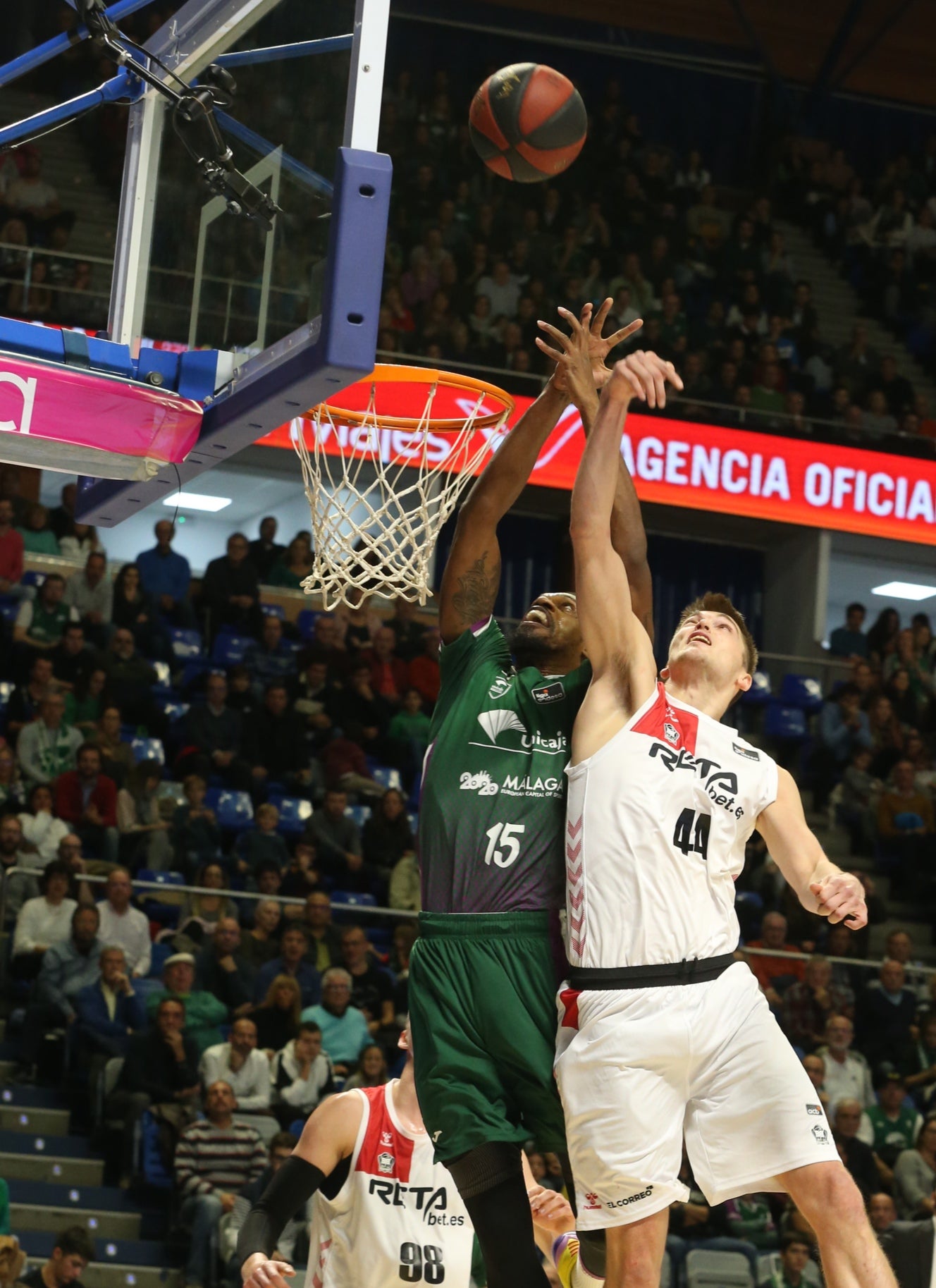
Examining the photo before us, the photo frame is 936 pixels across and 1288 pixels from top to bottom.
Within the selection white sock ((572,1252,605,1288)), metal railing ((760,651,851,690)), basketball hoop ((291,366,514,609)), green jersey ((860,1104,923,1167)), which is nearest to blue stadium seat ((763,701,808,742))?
metal railing ((760,651,851,690))

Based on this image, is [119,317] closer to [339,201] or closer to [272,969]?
[339,201]

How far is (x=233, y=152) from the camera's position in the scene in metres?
4.91

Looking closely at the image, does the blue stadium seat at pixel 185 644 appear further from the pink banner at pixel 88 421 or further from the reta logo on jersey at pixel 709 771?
the reta logo on jersey at pixel 709 771

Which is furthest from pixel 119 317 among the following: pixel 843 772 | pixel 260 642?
pixel 843 772

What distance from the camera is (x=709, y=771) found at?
4.33 m

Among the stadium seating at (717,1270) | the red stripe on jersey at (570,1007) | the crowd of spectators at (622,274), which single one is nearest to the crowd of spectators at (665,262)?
the crowd of spectators at (622,274)

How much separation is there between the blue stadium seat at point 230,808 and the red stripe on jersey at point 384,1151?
689cm

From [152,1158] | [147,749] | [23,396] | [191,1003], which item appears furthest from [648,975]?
[147,749]

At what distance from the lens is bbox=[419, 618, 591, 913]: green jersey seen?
4.38 m

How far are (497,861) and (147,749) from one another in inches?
325

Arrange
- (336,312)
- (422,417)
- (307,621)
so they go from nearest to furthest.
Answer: (336,312)
(422,417)
(307,621)

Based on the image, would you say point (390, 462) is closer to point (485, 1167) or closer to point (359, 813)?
point (485, 1167)

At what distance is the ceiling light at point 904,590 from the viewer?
18391 millimetres

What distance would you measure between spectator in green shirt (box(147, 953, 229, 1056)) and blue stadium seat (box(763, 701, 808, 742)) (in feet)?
23.0
